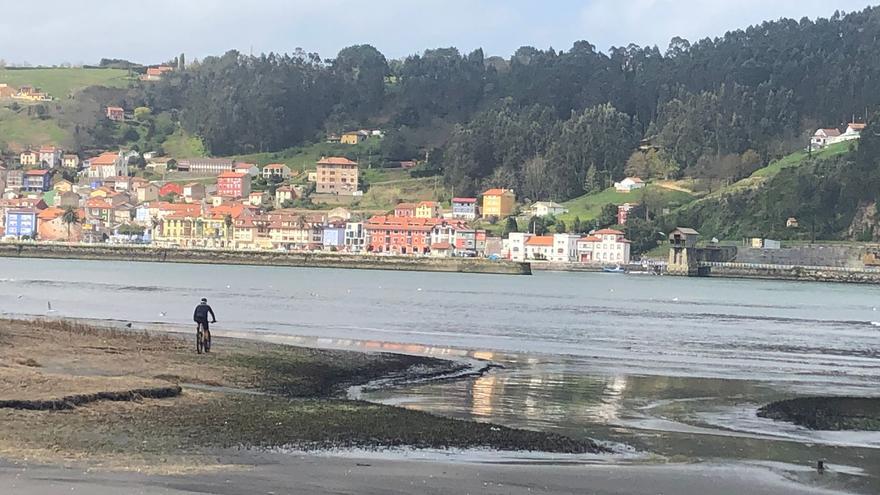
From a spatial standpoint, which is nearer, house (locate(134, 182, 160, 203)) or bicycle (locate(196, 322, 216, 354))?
bicycle (locate(196, 322, 216, 354))

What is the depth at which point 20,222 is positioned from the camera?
150m

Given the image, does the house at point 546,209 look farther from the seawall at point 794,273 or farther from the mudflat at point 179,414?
the mudflat at point 179,414

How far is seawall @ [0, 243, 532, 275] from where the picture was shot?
12562cm

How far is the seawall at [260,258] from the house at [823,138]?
49393 millimetres

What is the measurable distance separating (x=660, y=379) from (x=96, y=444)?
15781 mm

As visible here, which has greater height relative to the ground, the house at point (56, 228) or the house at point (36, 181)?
the house at point (36, 181)

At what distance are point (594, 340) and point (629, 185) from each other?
112 meters

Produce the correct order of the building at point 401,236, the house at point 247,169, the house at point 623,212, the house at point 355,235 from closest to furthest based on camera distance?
the building at point 401,236 → the house at point 355,235 → the house at point 623,212 → the house at point 247,169

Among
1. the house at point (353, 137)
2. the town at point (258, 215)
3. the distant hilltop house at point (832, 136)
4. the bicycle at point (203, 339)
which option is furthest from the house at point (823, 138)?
the bicycle at point (203, 339)

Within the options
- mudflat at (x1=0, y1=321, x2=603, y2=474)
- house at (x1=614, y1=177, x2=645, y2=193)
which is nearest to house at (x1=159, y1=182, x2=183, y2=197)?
house at (x1=614, y1=177, x2=645, y2=193)

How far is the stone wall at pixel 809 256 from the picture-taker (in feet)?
417

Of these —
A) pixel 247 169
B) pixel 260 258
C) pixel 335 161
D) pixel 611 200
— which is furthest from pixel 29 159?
pixel 611 200

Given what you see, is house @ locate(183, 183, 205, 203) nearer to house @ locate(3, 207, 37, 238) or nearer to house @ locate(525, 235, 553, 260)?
house @ locate(3, 207, 37, 238)

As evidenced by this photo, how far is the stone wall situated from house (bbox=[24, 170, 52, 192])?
104 meters
